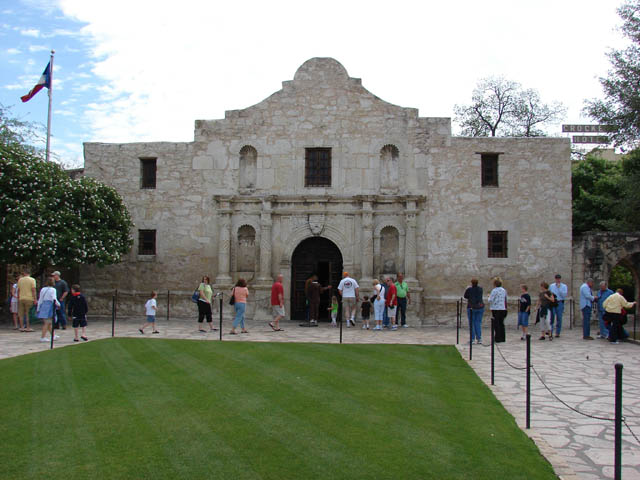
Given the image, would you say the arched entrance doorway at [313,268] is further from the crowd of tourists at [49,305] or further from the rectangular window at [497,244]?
the crowd of tourists at [49,305]

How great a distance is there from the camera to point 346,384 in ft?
28.1

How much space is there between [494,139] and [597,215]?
10.5m

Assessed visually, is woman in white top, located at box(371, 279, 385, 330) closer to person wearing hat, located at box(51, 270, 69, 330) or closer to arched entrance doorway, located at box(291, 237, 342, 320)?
arched entrance doorway, located at box(291, 237, 342, 320)

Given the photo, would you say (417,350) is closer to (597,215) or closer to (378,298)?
(378,298)

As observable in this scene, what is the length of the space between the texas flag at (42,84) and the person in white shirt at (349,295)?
594 inches

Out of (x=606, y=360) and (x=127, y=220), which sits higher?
(x=127, y=220)

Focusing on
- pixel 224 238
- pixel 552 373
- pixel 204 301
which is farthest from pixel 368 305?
pixel 552 373

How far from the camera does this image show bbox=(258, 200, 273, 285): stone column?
1945 centimetres

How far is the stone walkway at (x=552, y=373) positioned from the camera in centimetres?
606

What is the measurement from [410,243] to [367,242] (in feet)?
4.75

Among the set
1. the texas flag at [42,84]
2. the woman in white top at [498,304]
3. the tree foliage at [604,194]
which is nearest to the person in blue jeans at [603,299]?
the woman in white top at [498,304]

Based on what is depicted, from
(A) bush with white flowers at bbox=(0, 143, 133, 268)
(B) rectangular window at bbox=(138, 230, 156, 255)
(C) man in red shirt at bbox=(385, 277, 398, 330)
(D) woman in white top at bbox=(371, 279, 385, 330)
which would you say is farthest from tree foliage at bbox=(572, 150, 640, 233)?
(A) bush with white flowers at bbox=(0, 143, 133, 268)

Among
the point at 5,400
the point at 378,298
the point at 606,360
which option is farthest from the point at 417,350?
the point at 5,400

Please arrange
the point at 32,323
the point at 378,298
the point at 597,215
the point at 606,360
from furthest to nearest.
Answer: the point at 597,215, the point at 32,323, the point at 378,298, the point at 606,360
